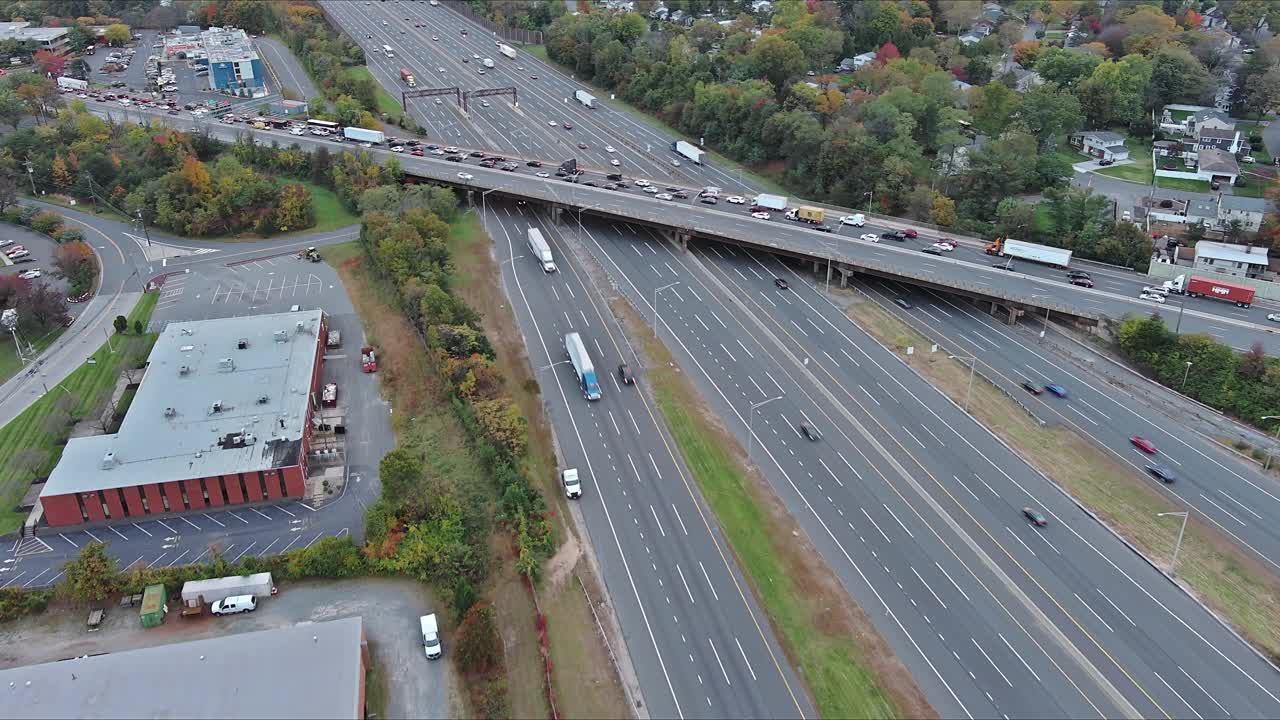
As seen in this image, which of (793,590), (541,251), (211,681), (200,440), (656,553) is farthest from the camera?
(541,251)

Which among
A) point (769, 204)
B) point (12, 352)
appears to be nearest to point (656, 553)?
point (769, 204)

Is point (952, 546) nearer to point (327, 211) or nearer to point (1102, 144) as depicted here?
point (1102, 144)

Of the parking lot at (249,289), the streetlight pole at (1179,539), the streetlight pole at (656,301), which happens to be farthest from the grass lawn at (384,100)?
the streetlight pole at (1179,539)

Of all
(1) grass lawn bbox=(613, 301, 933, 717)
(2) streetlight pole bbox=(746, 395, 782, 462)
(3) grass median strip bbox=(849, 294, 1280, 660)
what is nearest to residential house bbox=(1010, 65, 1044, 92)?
(3) grass median strip bbox=(849, 294, 1280, 660)

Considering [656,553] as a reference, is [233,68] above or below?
above

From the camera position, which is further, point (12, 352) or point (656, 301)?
point (656, 301)
